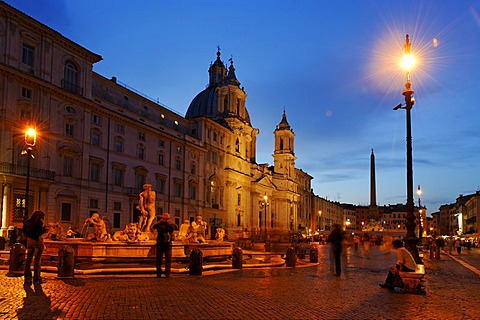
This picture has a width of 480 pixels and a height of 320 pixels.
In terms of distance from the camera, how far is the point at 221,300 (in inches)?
405

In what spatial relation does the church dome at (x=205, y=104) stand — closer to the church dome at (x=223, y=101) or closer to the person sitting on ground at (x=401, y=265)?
the church dome at (x=223, y=101)

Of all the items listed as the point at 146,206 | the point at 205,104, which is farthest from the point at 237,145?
the point at 146,206

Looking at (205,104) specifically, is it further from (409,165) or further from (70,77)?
(409,165)

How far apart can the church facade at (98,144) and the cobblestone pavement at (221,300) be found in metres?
15.9

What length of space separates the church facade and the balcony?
74 mm

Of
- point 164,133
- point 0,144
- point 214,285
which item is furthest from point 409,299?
point 164,133

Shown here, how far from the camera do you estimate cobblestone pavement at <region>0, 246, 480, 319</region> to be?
870 centimetres

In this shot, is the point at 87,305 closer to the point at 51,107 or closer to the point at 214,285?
the point at 214,285

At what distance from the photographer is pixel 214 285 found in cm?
1287

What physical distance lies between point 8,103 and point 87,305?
30122 mm

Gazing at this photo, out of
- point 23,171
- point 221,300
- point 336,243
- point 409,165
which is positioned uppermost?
point 23,171

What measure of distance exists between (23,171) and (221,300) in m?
29.5

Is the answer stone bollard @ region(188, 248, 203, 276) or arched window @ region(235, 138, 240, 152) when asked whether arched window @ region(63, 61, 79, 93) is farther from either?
arched window @ region(235, 138, 240, 152)

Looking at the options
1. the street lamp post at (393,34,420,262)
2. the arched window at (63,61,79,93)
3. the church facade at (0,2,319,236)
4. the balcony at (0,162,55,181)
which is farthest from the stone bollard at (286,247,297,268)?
the arched window at (63,61,79,93)
